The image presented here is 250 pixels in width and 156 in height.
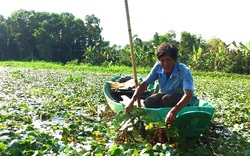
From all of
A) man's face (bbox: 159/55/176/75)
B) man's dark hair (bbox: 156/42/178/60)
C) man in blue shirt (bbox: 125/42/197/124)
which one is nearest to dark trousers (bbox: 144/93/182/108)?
man in blue shirt (bbox: 125/42/197/124)

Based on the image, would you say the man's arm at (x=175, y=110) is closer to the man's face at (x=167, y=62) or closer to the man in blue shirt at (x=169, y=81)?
the man in blue shirt at (x=169, y=81)

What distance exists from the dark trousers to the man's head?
1.11 feet

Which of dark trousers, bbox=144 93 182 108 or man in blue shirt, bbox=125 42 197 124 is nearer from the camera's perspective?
man in blue shirt, bbox=125 42 197 124

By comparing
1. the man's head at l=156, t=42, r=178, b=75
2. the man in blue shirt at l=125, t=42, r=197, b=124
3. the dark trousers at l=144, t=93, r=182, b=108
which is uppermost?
the man's head at l=156, t=42, r=178, b=75

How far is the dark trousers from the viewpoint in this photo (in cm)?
332

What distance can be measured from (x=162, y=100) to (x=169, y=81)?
0.22m

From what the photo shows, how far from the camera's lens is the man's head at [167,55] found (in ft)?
10.1

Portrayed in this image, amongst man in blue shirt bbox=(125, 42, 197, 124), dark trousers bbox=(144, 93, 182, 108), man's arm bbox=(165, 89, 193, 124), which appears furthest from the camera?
dark trousers bbox=(144, 93, 182, 108)

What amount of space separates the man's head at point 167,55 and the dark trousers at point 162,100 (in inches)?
13.4

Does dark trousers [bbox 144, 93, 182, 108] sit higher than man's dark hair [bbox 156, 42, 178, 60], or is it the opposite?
man's dark hair [bbox 156, 42, 178, 60]

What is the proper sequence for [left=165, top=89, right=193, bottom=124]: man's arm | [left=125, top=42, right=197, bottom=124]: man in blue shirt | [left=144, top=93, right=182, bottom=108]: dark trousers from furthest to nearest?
[left=144, top=93, right=182, bottom=108]: dark trousers < [left=125, top=42, right=197, bottom=124]: man in blue shirt < [left=165, top=89, right=193, bottom=124]: man's arm

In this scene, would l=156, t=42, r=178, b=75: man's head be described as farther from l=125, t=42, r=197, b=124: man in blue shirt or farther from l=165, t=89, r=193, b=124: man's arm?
l=165, t=89, r=193, b=124: man's arm

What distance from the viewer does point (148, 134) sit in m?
3.07

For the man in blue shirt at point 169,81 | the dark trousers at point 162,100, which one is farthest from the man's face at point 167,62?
the dark trousers at point 162,100
